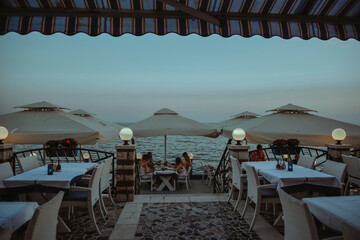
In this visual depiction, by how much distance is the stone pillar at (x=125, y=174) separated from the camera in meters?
5.15

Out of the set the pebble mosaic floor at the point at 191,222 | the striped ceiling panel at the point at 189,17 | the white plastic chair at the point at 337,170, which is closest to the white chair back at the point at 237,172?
the pebble mosaic floor at the point at 191,222

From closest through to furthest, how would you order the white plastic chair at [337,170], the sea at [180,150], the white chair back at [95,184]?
the white chair back at [95,184] < the white plastic chair at [337,170] < the sea at [180,150]

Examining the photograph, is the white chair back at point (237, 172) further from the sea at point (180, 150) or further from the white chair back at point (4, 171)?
the sea at point (180, 150)

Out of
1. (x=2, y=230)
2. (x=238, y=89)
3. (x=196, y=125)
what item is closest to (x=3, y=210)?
(x=2, y=230)

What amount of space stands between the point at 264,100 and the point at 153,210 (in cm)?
1941

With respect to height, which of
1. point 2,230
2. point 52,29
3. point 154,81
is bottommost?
point 2,230

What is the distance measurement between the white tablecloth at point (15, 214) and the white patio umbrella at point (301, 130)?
18.2 feet

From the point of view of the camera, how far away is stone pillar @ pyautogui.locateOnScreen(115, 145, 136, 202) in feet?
Answer: 16.9

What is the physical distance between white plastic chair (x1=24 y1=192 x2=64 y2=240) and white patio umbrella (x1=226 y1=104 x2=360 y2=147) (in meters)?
5.47

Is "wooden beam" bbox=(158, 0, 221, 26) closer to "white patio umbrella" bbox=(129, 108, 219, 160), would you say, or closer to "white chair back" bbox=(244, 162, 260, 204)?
"white chair back" bbox=(244, 162, 260, 204)

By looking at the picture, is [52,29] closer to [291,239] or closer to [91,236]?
[91,236]

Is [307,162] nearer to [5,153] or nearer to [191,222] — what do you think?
[191,222]

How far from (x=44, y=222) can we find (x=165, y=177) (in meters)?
5.86

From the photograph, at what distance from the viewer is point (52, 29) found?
3.41 metres
